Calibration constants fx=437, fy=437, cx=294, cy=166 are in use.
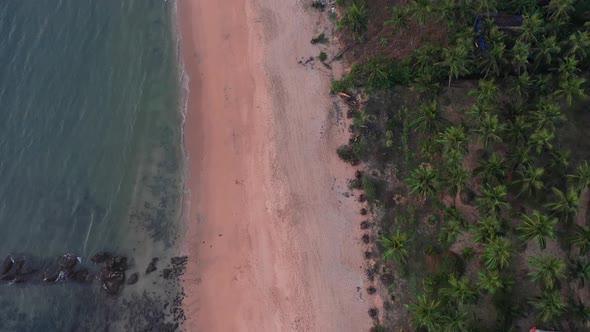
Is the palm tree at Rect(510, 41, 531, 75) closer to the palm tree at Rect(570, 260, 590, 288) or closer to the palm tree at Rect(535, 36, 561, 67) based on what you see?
the palm tree at Rect(535, 36, 561, 67)

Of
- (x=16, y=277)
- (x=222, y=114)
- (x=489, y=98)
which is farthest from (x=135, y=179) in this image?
(x=489, y=98)

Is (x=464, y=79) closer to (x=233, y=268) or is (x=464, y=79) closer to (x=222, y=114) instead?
(x=222, y=114)

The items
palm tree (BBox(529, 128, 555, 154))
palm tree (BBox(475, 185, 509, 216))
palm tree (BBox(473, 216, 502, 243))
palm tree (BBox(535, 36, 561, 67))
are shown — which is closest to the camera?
palm tree (BBox(473, 216, 502, 243))

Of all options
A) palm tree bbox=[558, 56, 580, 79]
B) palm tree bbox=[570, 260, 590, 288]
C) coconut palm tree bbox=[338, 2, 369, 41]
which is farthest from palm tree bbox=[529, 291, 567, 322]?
coconut palm tree bbox=[338, 2, 369, 41]

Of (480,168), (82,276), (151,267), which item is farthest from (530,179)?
(82,276)

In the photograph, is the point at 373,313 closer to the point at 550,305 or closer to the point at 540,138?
the point at 550,305

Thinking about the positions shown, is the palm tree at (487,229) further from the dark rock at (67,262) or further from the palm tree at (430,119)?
the dark rock at (67,262)
